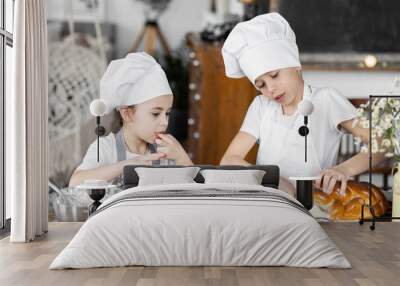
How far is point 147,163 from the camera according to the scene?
757cm

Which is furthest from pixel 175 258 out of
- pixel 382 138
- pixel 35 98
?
pixel 382 138

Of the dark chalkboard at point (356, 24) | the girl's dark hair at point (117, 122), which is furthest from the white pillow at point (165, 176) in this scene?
the dark chalkboard at point (356, 24)

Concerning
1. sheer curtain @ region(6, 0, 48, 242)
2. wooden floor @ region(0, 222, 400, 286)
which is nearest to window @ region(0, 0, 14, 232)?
sheer curtain @ region(6, 0, 48, 242)

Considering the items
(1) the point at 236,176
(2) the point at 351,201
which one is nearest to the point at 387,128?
(2) the point at 351,201

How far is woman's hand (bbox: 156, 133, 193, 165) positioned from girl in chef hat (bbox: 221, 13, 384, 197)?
0.42m

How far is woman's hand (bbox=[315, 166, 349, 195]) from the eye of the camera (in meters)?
7.52

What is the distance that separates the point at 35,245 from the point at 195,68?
2772mm

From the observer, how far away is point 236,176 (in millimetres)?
6801

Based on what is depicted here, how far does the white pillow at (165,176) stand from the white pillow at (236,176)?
0.20 metres

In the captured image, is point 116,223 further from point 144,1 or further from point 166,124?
point 144,1

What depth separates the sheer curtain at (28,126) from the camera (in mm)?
6098

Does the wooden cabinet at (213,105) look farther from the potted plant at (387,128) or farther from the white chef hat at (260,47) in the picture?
the potted plant at (387,128)

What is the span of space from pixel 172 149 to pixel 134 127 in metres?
0.48

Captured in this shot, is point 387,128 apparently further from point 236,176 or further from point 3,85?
point 3,85
